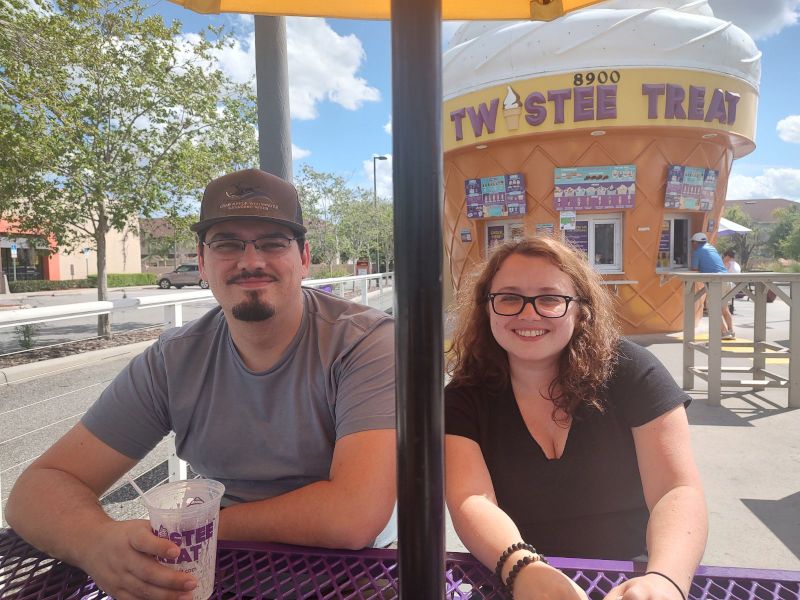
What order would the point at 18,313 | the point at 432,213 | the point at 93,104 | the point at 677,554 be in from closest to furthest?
the point at 432,213, the point at 677,554, the point at 18,313, the point at 93,104

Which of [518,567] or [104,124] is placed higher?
[104,124]

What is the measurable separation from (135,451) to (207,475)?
235 millimetres

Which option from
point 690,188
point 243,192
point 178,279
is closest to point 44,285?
point 178,279

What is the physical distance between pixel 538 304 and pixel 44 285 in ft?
132

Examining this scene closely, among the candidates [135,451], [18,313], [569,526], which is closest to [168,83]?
[18,313]

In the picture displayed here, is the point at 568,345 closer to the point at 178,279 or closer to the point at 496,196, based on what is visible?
the point at 496,196

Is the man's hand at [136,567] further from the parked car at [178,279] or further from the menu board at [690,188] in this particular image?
the parked car at [178,279]

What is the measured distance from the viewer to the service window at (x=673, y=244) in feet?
33.4

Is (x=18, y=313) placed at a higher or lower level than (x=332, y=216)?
lower

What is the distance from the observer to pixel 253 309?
5.44 ft

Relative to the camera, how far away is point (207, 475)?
1727 mm

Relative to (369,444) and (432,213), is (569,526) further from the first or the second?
(432,213)

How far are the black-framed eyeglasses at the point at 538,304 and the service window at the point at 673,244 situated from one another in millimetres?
9382

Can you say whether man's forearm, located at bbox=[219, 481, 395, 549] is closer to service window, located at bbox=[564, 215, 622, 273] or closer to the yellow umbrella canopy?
the yellow umbrella canopy
